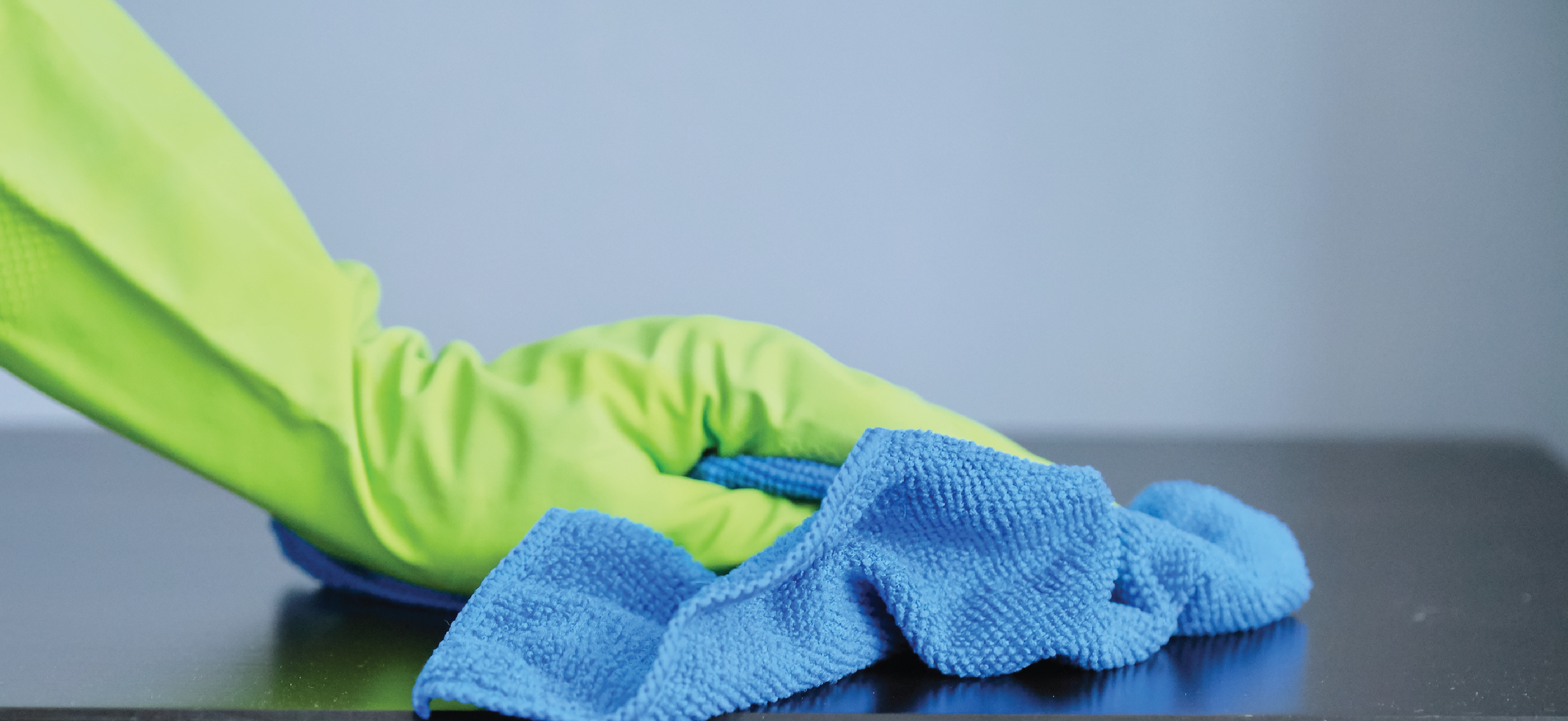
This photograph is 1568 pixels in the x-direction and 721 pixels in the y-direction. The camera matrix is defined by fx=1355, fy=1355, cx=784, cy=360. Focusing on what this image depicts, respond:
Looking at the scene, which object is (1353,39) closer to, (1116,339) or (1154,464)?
(1116,339)

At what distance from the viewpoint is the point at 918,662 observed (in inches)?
24.0

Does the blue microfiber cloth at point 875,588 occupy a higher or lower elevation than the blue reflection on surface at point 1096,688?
higher

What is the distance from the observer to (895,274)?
1.63 meters

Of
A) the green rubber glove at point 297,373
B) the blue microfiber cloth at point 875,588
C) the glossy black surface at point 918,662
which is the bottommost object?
the glossy black surface at point 918,662

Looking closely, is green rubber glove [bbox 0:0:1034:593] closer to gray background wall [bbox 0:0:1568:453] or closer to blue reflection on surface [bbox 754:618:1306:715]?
blue reflection on surface [bbox 754:618:1306:715]

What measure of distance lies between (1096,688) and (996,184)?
109 cm

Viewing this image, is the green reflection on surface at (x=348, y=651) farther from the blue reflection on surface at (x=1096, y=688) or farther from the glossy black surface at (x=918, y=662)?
the blue reflection on surface at (x=1096, y=688)

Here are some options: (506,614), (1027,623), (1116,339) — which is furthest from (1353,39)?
(506,614)

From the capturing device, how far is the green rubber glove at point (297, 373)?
1.99 feet

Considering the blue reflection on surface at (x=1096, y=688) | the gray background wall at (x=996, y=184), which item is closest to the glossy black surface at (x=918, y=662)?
the blue reflection on surface at (x=1096, y=688)

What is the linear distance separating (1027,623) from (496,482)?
250 mm

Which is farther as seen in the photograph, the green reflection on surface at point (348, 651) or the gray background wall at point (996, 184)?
the gray background wall at point (996, 184)

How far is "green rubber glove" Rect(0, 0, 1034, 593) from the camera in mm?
608

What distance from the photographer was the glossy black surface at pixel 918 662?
1.82ft
